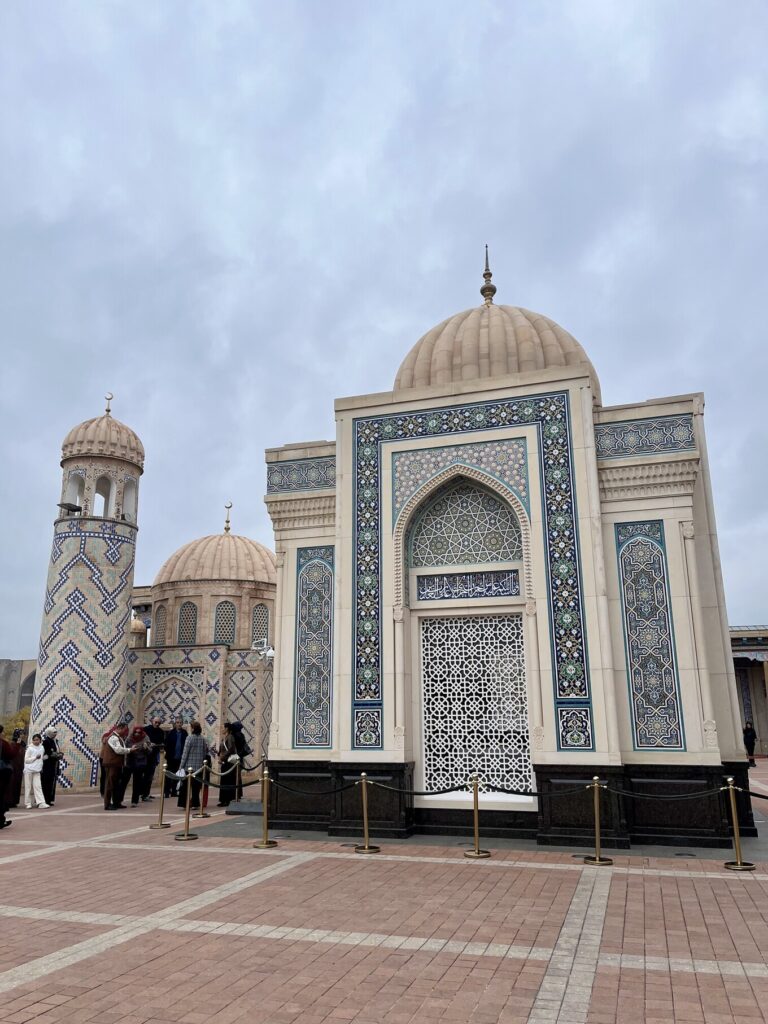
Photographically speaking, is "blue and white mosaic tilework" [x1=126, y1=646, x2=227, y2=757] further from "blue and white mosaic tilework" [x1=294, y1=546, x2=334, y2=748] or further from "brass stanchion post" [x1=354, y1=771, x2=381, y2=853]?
"brass stanchion post" [x1=354, y1=771, x2=381, y2=853]

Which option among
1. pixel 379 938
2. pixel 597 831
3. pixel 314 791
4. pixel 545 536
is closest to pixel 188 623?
pixel 314 791

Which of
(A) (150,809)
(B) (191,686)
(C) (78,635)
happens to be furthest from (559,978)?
(B) (191,686)

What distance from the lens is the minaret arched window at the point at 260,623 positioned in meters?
21.5

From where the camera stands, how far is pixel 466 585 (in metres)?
8.67

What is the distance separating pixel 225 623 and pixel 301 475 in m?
12.6

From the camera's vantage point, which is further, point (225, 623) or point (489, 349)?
point (225, 623)

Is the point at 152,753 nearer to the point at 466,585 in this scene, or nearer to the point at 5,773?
the point at 5,773

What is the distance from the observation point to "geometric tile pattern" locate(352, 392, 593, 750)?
7.85 meters

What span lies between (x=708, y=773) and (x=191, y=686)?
37.0ft

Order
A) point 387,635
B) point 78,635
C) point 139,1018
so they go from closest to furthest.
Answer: point 139,1018, point 387,635, point 78,635

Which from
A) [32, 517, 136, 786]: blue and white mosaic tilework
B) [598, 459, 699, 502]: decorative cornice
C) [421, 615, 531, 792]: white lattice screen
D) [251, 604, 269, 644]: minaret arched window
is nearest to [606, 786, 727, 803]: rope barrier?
[421, 615, 531, 792]: white lattice screen

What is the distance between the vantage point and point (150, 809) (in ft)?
36.0

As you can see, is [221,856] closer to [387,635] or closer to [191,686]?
[387,635]

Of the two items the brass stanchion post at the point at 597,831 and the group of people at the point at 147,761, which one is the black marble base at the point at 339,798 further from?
the brass stanchion post at the point at 597,831
